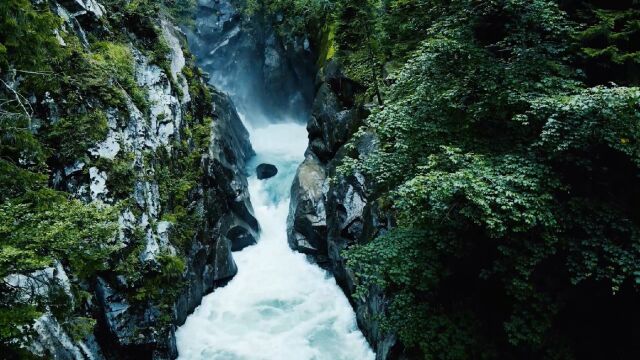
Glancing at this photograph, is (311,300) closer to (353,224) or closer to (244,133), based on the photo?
(353,224)

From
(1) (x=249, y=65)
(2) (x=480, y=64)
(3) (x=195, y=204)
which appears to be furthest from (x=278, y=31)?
(2) (x=480, y=64)

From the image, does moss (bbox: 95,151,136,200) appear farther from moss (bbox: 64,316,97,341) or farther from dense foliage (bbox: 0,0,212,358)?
moss (bbox: 64,316,97,341)

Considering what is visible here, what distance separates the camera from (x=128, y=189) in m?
10.5

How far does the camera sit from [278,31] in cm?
2800

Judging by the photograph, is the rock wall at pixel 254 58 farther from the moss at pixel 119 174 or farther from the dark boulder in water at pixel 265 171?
the moss at pixel 119 174

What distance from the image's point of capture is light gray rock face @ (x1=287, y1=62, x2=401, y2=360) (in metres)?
12.4

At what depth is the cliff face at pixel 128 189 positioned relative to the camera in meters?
6.99

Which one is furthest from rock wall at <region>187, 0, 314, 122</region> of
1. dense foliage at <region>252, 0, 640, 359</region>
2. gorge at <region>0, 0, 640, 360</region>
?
dense foliage at <region>252, 0, 640, 359</region>

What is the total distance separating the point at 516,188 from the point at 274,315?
34.8 feet

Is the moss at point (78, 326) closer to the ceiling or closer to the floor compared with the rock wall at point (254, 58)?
closer to the floor

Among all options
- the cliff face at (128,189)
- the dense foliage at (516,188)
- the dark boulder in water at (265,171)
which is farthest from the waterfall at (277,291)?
the dense foliage at (516,188)

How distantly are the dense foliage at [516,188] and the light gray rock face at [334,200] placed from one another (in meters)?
2.90

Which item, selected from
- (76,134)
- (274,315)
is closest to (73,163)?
(76,134)

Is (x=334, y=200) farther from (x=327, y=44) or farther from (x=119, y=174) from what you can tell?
(x=327, y=44)
